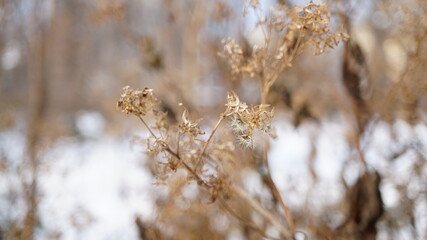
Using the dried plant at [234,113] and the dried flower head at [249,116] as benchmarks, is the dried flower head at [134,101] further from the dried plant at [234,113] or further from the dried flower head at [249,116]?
the dried flower head at [249,116]

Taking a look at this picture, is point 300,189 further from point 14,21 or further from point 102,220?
point 14,21

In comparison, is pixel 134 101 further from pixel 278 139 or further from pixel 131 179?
pixel 131 179

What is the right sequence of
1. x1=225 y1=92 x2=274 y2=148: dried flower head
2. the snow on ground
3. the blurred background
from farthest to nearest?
the snow on ground, the blurred background, x1=225 y1=92 x2=274 y2=148: dried flower head

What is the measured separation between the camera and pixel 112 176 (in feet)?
8.13

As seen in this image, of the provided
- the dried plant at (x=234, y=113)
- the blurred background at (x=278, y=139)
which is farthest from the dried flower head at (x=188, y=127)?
the blurred background at (x=278, y=139)

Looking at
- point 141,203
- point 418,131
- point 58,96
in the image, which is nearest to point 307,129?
point 418,131

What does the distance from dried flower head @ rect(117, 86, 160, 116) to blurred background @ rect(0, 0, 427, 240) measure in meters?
0.24

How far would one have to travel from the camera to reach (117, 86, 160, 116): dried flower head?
575 mm

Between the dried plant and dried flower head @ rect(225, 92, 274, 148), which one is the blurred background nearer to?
the dried plant

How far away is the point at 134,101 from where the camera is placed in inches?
23.0

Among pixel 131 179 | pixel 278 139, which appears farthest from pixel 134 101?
pixel 131 179

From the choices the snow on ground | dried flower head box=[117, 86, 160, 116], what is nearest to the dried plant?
dried flower head box=[117, 86, 160, 116]

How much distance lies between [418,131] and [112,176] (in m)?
1.76

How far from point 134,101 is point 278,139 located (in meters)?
0.83
